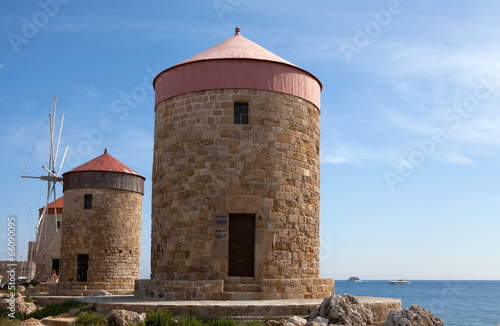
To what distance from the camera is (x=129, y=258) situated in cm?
2706

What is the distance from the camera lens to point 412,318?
10047 mm

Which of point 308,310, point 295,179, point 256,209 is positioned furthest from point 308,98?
point 308,310

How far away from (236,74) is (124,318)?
7.00 metres

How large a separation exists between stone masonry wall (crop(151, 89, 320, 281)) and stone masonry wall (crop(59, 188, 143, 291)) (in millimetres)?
12409

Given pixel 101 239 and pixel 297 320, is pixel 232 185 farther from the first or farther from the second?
pixel 101 239

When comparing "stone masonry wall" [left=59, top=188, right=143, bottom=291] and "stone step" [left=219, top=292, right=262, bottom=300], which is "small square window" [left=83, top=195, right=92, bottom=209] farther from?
"stone step" [left=219, top=292, right=262, bottom=300]

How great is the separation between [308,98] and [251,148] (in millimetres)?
2601

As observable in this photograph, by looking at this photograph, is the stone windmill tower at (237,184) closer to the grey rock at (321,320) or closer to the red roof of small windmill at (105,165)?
the grey rock at (321,320)

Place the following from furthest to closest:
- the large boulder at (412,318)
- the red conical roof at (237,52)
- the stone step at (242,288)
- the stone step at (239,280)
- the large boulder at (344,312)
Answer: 1. the red conical roof at (237,52)
2. the stone step at (239,280)
3. the stone step at (242,288)
4. the large boulder at (344,312)
5. the large boulder at (412,318)

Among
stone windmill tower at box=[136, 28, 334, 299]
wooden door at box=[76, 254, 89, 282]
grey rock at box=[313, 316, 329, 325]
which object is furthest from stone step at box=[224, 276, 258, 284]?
wooden door at box=[76, 254, 89, 282]

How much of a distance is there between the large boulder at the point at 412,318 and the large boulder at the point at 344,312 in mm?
567

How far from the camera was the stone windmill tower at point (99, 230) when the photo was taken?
85.5ft

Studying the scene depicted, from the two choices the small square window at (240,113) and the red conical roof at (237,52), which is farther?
the red conical roof at (237,52)

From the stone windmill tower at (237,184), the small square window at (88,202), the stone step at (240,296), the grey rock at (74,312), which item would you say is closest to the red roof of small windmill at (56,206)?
the small square window at (88,202)
